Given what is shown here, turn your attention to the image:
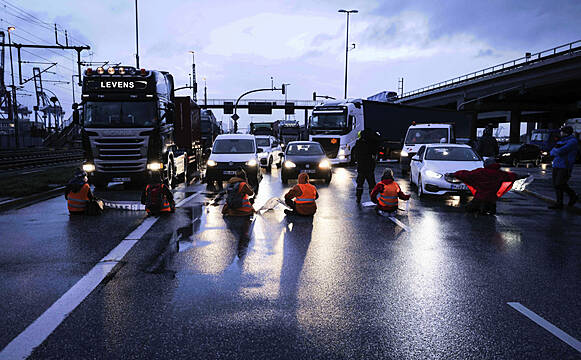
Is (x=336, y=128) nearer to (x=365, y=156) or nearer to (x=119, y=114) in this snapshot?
(x=365, y=156)

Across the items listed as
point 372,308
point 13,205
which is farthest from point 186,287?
point 13,205

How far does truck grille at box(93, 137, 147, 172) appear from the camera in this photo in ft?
43.7

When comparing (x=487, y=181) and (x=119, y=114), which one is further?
(x=119, y=114)

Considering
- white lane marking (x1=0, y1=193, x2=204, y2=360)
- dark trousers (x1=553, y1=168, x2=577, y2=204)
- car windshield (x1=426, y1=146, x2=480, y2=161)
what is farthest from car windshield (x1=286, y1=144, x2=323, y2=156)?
white lane marking (x1=0, y1=193, x2=204, y2=360)

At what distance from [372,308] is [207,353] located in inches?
65.3

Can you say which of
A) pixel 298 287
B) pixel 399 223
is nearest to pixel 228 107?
pixel 399 223

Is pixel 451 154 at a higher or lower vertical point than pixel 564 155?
lower

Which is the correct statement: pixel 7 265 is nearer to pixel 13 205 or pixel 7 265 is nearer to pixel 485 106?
pixel 13 205

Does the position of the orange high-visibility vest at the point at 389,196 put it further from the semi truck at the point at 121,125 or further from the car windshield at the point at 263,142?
the car windshield at the point at 263,142

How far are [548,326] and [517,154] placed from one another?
26.7m

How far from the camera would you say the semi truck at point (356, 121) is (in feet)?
82.1

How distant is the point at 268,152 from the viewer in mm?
23266

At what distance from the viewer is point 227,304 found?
432 centimetres

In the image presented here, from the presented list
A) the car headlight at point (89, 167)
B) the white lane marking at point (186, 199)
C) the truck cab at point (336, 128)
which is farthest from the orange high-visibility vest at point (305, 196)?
the truck cab at point (336, 128)
